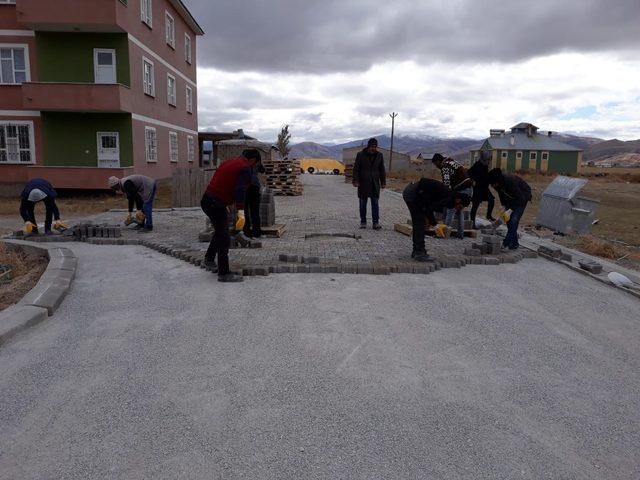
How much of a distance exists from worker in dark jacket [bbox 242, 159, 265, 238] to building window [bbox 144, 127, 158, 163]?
1385 centimetres

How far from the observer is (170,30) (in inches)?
990

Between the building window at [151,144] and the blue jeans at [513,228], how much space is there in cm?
1711

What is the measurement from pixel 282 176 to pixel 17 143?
34.1ft

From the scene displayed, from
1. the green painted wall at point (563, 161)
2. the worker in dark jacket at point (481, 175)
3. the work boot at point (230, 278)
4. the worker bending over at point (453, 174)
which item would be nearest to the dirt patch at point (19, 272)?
the work boot at point (230, 278)

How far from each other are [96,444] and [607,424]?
9.87ft

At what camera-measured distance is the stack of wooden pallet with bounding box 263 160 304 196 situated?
2194 cm

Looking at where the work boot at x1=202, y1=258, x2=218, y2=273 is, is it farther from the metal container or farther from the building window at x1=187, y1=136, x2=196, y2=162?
the building window at x1=187, y1=136, x2=196, y2=162

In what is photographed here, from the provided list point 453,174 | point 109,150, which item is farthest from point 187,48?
point 453,174

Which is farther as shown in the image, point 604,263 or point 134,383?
point 604,263

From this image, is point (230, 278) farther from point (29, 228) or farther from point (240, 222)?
point (29, 228)

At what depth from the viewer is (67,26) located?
60.6 ft

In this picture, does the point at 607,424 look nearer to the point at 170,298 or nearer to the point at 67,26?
the point at 170,298

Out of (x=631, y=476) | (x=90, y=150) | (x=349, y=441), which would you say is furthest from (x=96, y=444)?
(x=90, y=150)

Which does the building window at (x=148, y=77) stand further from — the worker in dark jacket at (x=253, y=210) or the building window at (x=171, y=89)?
the worker in dark jacket at (x=253, y=210)
